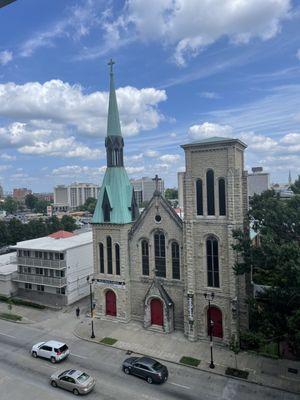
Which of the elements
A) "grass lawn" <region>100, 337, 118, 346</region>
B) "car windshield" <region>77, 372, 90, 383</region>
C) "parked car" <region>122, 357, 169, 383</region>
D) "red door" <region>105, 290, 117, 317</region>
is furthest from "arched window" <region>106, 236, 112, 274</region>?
"car windshield" <region>77, 372, 90, 383</region>

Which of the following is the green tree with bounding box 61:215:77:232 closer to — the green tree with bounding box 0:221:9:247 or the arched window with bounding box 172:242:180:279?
the green tree with bounding box 0:221:9:247

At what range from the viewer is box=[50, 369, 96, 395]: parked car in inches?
876

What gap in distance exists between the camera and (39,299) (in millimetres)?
42500

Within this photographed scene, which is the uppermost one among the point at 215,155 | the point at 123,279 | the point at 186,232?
the point at 215,155

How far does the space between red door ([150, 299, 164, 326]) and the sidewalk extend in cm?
133

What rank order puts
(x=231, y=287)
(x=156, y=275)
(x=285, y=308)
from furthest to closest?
1. (x=156, y=275)
2. (x=231, y=287)
3. (x=285, y=308)

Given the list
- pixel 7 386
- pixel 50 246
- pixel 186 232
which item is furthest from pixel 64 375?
pixel 50 246

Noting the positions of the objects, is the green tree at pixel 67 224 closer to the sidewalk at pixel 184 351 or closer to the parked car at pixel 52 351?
the sidewalk at pixel 184 351

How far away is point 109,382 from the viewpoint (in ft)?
78.6

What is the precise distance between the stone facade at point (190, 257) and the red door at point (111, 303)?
516 millimetres

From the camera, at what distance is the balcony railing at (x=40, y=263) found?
131ft

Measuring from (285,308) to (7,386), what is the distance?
848 inches

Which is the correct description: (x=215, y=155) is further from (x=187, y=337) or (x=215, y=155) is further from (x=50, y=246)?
(x=50, y=246)

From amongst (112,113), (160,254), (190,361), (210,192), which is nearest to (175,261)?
(160,254)
